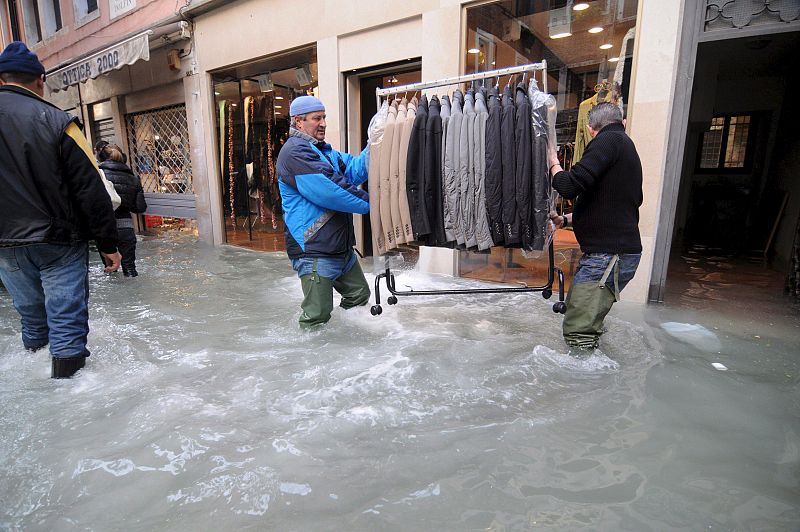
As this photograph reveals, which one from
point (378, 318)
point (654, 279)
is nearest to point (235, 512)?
point (378, 318)

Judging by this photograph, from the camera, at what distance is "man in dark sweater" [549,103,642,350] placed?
2.79 m

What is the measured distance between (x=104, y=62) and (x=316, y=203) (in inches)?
318

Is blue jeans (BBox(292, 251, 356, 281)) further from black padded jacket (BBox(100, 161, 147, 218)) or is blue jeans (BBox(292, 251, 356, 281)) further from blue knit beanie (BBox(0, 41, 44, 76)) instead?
black padded jacket (BBox(100, 161, 147, 218))

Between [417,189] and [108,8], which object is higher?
[108,8]

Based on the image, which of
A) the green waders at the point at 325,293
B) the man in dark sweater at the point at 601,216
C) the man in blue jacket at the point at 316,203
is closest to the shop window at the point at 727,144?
the man in dark sweater at the point at 601,216

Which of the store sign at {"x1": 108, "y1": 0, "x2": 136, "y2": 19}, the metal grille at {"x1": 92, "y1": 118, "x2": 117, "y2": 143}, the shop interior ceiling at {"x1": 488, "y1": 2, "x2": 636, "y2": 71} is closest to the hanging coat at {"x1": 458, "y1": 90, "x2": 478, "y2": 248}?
the shop interior ceiling at {"x1": 488, "y1": 2, "x2": 636, "y2": 71}

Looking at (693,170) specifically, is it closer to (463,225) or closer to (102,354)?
(463,225)

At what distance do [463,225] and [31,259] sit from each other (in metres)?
2.86

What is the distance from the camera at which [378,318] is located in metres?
4.14

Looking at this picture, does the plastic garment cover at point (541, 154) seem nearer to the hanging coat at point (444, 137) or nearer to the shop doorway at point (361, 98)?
the hanging coat at point (444, 137)

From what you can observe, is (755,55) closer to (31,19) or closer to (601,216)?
(601,216)

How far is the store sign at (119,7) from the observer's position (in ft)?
31.3

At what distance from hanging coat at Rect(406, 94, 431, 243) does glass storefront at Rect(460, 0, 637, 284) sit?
7.09ft

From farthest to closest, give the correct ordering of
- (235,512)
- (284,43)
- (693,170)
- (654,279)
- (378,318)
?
(693,170) → (284,43) → (654,279) → (378,318) → (235,512)
